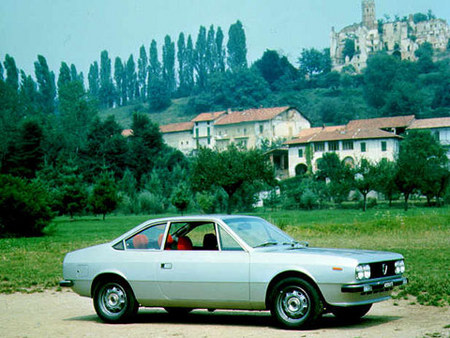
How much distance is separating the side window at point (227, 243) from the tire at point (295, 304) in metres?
0.96

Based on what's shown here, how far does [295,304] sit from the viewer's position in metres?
10.6

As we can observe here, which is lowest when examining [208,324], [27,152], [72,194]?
[208,324]

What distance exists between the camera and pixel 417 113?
15175 cm

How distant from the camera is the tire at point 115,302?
1187 cm

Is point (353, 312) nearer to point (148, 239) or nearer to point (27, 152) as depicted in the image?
point (148, 239)

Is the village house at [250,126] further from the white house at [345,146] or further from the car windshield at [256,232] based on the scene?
the car windshield at [256,232]

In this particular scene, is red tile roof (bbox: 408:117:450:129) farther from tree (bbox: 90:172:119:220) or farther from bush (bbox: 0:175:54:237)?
bush (bbox: 0:175:54:237)

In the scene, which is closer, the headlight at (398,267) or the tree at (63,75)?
the headlight at (398,267)

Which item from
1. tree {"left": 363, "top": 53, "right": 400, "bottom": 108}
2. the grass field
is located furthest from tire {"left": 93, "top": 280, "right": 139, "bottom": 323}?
tree {"left": 363, "top": 53, "right": 400, "bottom": 108}

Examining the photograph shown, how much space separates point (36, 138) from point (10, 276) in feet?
261

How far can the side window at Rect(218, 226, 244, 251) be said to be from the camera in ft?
37.1

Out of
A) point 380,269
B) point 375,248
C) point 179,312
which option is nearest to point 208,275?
point 179,312

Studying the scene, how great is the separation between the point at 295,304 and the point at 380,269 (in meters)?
1.37

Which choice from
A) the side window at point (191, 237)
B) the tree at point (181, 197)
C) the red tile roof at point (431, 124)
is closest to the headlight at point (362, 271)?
the side window at point (191, 237)
